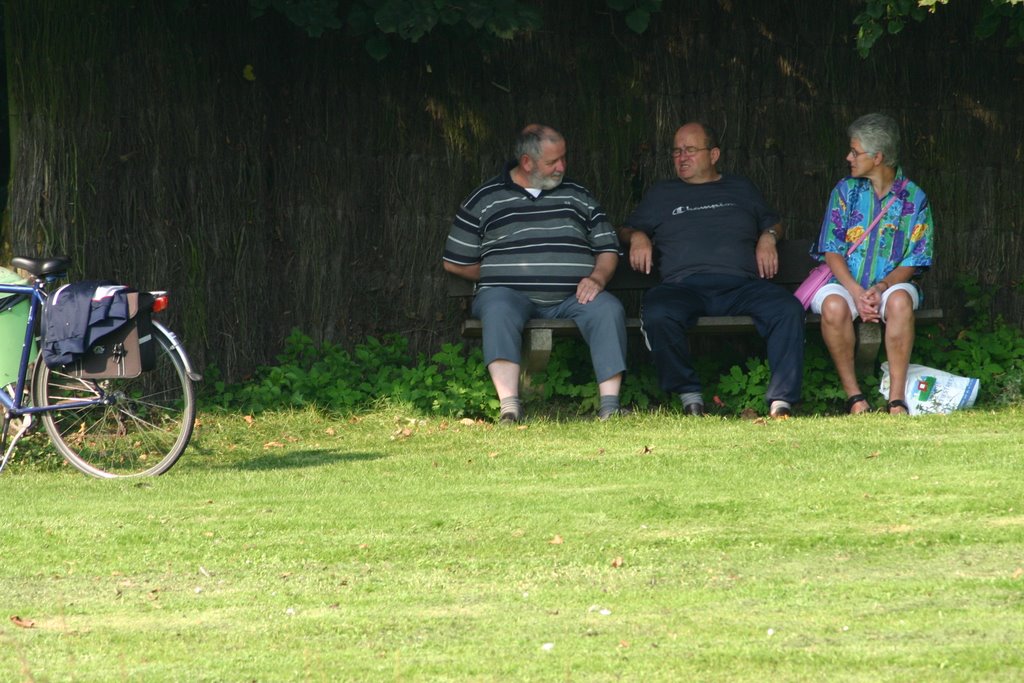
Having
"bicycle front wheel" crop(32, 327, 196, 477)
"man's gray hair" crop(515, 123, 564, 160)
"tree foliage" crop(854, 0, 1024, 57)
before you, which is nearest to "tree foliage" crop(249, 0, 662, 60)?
"man's gray hair" crop(515, 123, 564, 160)

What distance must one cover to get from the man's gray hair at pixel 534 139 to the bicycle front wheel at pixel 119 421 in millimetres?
2528

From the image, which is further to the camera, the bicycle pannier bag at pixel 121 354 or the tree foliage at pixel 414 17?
the tree foliage at pixel 414 17

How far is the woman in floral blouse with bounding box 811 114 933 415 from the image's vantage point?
8125mm

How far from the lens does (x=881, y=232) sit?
330 inches

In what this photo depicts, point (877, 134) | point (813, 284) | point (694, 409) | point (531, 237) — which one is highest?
point (877, 134)

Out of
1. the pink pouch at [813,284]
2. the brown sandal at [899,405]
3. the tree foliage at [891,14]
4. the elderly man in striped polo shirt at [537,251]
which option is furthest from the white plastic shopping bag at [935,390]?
the tree foliage at [891,14]

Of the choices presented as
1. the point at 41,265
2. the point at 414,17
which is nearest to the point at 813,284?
the point at 414,17

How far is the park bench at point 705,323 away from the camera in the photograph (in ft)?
26.8

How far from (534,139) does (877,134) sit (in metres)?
1.81

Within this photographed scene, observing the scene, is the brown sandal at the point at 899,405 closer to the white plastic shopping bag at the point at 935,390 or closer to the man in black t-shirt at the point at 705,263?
the white plastic shopping bag at the point at 935,390

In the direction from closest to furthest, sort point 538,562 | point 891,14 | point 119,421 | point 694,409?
point 538,562
point 119,421
point 694,409
point 891,14

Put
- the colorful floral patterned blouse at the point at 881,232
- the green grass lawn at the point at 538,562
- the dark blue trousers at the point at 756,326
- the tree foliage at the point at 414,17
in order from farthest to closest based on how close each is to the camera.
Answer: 1. the colorful floral patterned blouse at the point at 881,232
2. the tree foliage at the point at 414,17
3. the dark blue trousers at the point at 756,326
4. the green grass lawn at the point at 538,562

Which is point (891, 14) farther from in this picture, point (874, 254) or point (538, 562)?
point (538, 562)

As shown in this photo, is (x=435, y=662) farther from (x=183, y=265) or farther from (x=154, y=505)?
(x=183, y=265)
